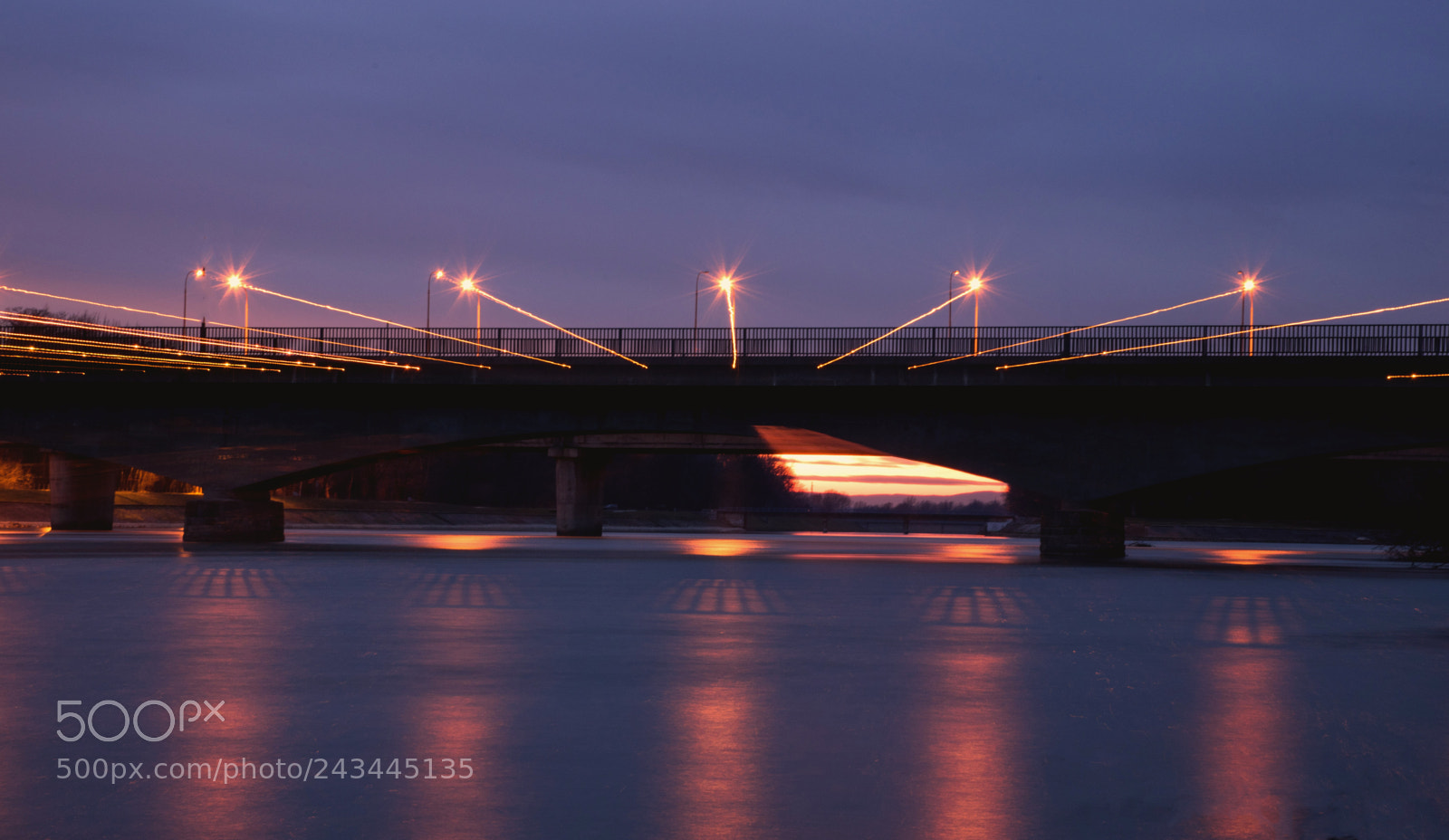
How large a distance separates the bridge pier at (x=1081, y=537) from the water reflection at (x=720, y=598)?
2484 centimetres

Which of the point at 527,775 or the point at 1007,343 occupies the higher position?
the point at 1007,343

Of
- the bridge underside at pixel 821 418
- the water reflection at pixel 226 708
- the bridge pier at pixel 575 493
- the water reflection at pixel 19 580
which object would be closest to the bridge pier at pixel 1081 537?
the bridge underside at pixel 821 418

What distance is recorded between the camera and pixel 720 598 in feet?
89.5

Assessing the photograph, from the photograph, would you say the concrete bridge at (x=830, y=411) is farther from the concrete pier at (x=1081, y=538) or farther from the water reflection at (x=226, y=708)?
the water reflection at (x=226, y=708)

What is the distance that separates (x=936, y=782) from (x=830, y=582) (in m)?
24.8

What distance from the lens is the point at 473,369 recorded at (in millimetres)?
56688

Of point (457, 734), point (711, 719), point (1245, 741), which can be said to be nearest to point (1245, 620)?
point (1245, 741)

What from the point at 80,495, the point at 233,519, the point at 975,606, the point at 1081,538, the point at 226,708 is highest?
the point at 80,495

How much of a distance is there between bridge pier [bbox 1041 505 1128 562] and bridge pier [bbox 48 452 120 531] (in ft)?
181

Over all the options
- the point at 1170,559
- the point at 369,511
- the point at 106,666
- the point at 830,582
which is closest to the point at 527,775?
the point at 106,666

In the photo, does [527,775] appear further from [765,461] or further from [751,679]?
[765,461]

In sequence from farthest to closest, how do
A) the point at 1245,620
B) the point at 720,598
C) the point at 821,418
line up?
the point at 821,418
the point at 720,598
the point at 1245,620

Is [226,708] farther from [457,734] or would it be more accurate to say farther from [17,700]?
[457,734]

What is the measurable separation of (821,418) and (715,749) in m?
46.4
